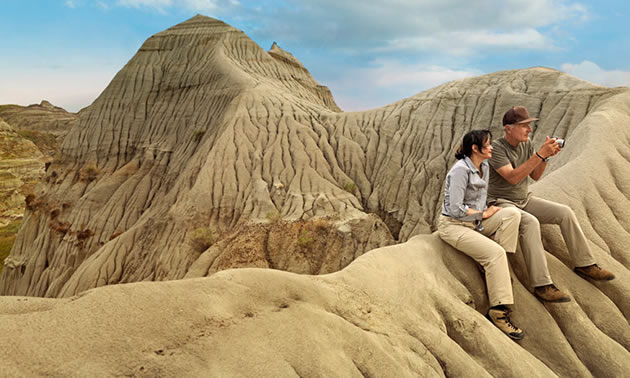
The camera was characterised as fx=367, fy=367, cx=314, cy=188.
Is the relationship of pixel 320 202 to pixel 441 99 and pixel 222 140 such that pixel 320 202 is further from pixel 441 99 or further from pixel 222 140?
pixel 441 99

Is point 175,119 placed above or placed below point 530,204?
above

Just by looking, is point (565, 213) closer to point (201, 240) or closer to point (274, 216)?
point (274, 216)

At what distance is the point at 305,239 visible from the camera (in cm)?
1712

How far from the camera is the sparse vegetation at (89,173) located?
2808cm

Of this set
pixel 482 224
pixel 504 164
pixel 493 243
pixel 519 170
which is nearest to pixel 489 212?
pixel 482 224

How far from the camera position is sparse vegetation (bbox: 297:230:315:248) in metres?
17.1

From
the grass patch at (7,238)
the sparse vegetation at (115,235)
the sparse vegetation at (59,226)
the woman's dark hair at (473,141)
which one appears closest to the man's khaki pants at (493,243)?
the woman's dark hair at (473,141)

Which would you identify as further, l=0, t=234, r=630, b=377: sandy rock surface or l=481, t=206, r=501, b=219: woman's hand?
l=481, t=206, r=501, b=219: woman's hand

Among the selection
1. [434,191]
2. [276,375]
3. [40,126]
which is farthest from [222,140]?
[40,126]

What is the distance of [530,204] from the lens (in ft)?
15.5

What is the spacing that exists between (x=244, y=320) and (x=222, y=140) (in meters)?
20.7

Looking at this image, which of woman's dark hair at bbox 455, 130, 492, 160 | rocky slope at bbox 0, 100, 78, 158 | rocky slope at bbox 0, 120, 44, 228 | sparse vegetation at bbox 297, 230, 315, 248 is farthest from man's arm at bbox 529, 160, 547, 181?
rocky slope at bbox 0, 100, 78, 158

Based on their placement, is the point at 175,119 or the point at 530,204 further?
the point at 175,119

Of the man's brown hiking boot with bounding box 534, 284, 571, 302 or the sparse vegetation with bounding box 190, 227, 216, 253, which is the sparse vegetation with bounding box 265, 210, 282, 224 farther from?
the man's brown hiking boot with bounding box 534, 284, 571, 302
